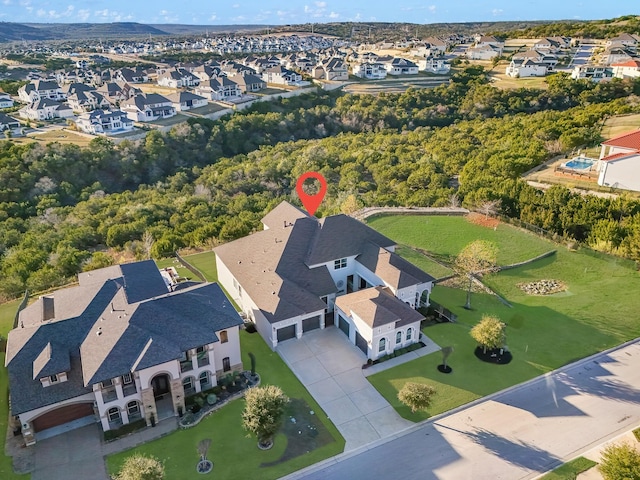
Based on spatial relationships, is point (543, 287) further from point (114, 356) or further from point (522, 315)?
point (114, 356)

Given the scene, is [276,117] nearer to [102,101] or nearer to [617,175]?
[102,101]

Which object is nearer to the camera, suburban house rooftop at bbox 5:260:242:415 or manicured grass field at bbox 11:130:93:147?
suburban house rooftop at bbox 5:260:242:415

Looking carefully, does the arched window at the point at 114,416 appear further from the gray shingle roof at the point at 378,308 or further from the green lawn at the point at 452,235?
the green lawn at the point at 452,235

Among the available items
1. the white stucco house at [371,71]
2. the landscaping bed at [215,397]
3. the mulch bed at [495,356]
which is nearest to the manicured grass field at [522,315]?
the mulch bed at [495,356]

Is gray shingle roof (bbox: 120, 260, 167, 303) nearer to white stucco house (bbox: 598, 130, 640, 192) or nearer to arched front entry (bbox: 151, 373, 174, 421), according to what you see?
arched front entry (bbox: 151, 373, 174, 421)

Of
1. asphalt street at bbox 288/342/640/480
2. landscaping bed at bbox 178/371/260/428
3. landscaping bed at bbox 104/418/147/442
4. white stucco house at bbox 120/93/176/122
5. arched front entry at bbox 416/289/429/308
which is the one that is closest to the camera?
asphalt street at bbox 288/342/640/480

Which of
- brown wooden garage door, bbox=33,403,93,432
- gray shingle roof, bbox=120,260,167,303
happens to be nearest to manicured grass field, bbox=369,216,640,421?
gray shingle roof, bbox=120,260,167,303
